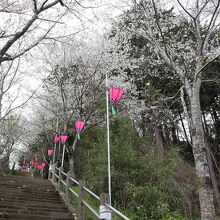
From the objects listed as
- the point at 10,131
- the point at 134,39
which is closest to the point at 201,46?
the point at 134,39

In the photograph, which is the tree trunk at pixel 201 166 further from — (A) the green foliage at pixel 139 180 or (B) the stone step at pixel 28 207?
(B) the stone step at pixel 28 207

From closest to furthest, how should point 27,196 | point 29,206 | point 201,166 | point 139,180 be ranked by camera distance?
point 201,166 < point 29,206 < point 27,196 < point 139,180

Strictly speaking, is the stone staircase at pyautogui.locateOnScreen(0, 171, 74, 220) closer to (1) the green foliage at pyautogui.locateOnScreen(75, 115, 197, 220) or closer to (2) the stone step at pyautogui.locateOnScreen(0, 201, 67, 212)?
(2) the stone step at pyautogui.locateOnScreen(0, 201, 67, 212)

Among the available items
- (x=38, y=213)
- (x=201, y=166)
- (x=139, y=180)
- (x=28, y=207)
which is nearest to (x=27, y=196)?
(x=28, y=207)

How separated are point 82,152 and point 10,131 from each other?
5769 mm

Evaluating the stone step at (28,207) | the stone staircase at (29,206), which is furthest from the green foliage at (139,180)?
the stone step at (28,207)

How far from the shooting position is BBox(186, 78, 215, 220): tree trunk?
4.66 meters

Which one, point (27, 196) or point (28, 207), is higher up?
point (27, 196)

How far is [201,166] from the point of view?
4.95 meters

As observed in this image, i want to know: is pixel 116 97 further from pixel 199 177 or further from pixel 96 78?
pixel 96 78

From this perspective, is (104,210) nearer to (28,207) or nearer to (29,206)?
(28,207)

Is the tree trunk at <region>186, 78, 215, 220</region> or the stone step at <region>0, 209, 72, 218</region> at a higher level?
the tree trunk at <region>186, 78, 215, 220</region>

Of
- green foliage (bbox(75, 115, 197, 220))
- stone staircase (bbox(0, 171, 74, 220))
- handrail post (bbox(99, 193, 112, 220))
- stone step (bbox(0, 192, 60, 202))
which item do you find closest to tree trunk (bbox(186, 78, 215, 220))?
green foliage (bbox(75, 115, 197, 220))

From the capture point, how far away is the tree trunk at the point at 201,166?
15.3 ft
